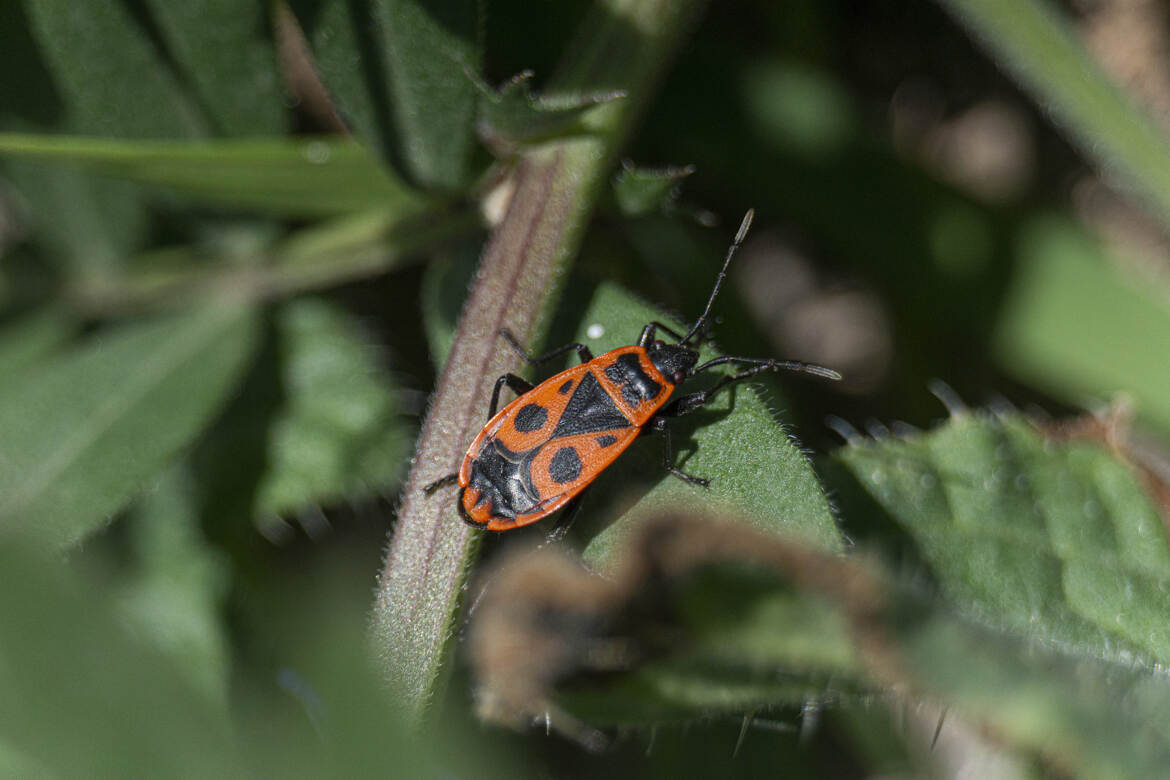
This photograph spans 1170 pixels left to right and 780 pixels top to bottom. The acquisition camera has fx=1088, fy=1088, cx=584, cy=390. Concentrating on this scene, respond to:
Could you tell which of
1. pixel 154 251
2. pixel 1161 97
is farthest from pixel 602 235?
pixel 1161 97

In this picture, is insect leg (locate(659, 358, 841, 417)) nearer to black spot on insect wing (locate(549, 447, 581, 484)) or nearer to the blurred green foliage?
the blurred green foliage

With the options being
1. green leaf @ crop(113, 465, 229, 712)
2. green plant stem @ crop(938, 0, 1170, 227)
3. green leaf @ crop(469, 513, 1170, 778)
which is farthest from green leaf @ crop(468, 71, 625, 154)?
green leaf @ crop(113, 465, 229, 712)

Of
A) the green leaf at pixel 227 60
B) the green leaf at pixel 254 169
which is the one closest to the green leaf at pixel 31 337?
the green leaf at pixel 254 169

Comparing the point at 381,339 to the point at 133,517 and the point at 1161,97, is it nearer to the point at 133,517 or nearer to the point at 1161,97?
the point at 133,517

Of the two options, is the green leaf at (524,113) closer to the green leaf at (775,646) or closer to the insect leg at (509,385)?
the insect leg at (509,385)

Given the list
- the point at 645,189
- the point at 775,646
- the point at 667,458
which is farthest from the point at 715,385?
the point at 775,646

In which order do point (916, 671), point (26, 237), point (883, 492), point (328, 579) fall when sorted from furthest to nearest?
point (26, 237) → point (883, 492) → point (916, 671) → point (328, 579)
